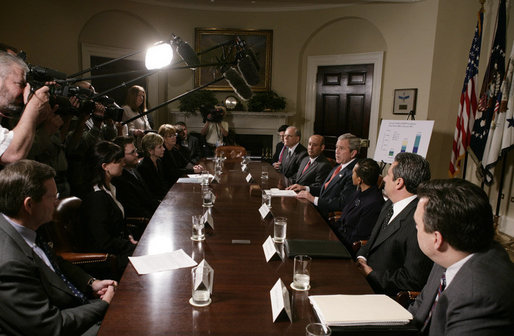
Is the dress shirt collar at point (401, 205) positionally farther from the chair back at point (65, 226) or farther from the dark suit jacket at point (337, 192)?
the chair back at point (65, 226)

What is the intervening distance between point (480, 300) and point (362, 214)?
1590 millimetres

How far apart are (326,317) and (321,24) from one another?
686 cm

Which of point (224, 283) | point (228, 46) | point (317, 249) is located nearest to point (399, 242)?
point (317, 249)

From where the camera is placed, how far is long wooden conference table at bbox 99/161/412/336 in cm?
117

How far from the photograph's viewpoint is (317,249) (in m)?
1.81

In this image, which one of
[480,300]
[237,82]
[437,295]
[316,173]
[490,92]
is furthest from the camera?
[490,92]

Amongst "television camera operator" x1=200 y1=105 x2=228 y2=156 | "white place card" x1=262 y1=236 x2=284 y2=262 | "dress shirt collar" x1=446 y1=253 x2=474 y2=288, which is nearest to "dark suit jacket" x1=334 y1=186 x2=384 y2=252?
"white place card" x1=262 y1=236 x2=284 y2=262

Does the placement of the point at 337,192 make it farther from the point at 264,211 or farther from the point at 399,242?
the point at 399,242

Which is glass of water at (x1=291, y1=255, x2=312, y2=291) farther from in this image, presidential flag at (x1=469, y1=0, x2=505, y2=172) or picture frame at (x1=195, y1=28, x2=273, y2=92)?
picture frame at (x1=195, y1=28, x2=273, y2=92)

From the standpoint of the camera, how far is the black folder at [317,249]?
1.75 meters

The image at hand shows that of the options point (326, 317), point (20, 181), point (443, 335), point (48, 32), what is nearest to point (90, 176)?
point (20, 181)

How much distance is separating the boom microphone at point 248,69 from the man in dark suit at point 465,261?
242 cm

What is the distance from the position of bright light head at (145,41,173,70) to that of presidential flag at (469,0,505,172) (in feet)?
13.0

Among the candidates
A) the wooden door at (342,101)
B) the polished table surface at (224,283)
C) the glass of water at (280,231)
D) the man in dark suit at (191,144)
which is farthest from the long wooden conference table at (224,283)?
the wooden door at (342,101)
